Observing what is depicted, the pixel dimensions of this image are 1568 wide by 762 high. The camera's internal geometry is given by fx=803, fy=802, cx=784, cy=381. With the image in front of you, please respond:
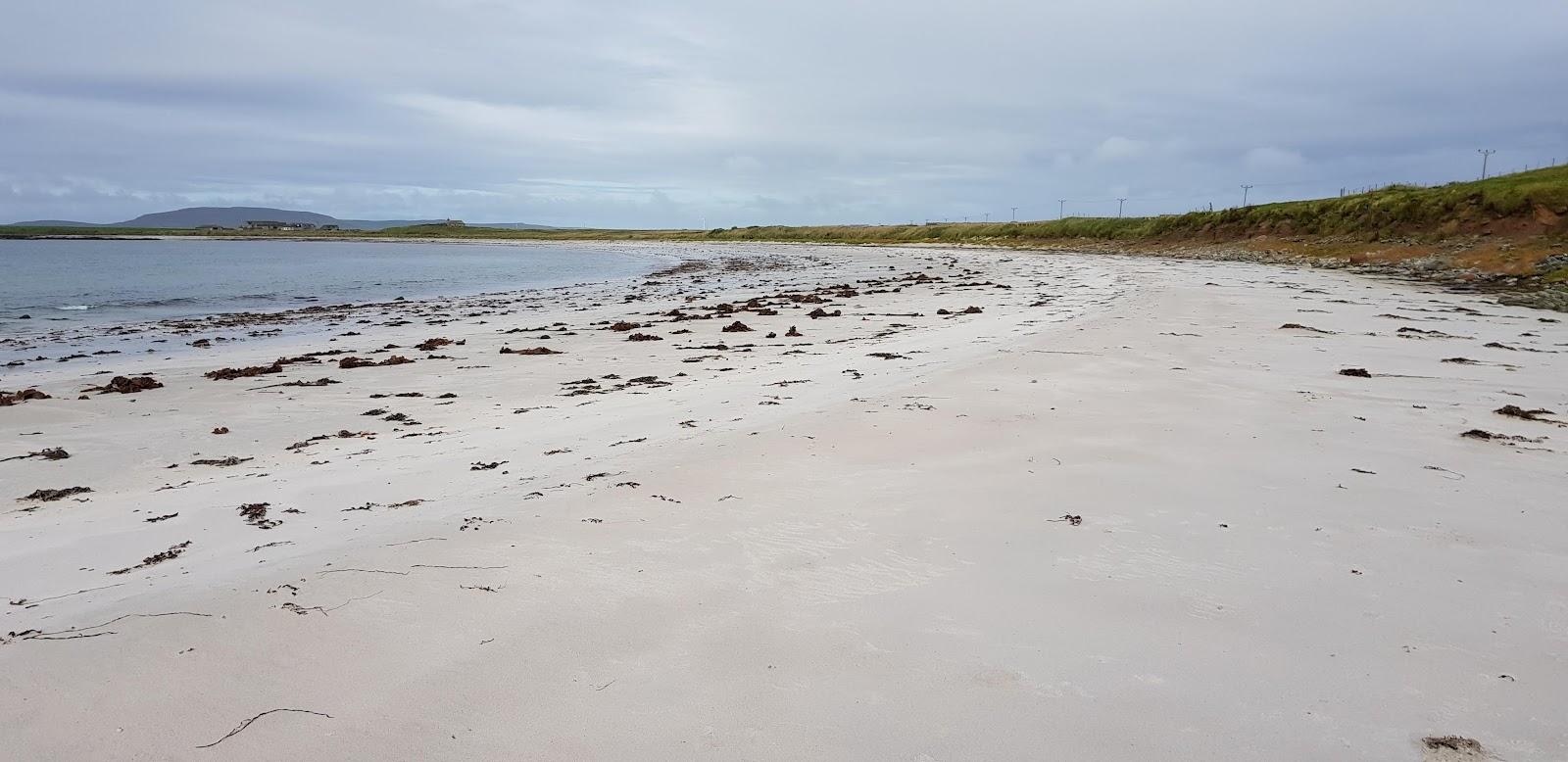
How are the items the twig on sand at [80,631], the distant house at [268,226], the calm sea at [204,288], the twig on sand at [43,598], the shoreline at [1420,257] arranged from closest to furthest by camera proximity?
the twig on sand at [80,631] → the twig on sand at [43,598] → the shoreline at [1420,257] → the calm sea at [204,288] → the distant house at [268,226]

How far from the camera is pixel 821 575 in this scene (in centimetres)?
310

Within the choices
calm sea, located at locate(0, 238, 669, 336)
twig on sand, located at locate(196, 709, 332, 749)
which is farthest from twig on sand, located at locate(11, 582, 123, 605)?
calm sea, located at locate(0, 238, 669, 336)

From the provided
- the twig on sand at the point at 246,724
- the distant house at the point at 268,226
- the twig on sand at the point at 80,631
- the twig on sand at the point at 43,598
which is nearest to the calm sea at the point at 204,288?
the twig on sand at the point at 43,598

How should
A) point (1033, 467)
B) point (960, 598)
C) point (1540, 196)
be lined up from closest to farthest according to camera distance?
point (960, 598)
point (1033, 467)
point (1540, 196)

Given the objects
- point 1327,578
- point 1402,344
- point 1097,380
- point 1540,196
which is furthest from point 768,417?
point 1540,196

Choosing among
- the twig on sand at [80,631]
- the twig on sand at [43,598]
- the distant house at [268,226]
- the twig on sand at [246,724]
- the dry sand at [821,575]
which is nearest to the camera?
the twig on sand at [246,724]

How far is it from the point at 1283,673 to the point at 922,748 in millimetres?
1178

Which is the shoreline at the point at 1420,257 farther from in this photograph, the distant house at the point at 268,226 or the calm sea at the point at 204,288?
the distant house at the point at 268,226

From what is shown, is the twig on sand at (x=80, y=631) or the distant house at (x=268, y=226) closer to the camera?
the twig on sand at (x=80, y=631)

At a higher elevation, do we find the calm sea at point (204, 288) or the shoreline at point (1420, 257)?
the shoreline at point (1420, 257)

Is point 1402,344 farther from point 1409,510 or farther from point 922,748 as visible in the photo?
point 922,748

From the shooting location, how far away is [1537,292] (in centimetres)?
1350

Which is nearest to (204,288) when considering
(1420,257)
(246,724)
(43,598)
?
(43,598)

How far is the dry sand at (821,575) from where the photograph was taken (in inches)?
85.1
